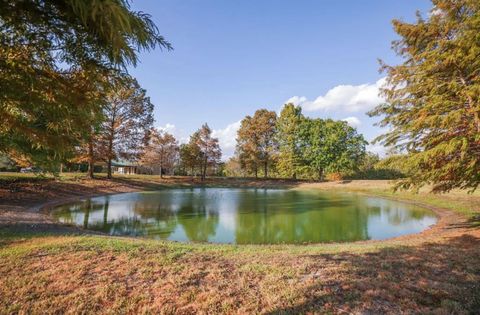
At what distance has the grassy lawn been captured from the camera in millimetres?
3461

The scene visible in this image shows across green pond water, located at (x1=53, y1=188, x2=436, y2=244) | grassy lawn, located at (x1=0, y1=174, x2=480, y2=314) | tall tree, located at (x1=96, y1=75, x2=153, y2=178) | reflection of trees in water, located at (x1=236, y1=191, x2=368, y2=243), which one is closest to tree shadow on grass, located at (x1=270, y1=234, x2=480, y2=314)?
grassy lawn, located at (x1=0, y1=174, x2=480, y2=314)

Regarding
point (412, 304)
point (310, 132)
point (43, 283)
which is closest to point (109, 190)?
point (43, 283)

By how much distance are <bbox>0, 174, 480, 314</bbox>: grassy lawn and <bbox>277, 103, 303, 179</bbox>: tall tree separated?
34434 millimetres

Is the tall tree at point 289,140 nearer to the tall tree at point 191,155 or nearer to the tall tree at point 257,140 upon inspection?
the tall tree at point 257,140

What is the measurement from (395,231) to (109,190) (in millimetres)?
22166

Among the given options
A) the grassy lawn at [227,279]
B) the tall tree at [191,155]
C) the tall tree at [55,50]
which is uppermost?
the tall tree at [191,155]

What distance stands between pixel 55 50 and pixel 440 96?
8231 mm

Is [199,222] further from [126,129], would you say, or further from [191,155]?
[191,155]

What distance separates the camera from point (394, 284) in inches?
157

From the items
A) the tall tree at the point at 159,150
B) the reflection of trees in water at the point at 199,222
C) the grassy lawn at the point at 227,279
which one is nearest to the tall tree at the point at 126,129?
the tall tree at the point at 159,150

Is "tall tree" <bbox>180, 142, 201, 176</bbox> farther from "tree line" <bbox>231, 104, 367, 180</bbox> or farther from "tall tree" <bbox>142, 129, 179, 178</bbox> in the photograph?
"tree line" <bbox>231, 104, 367, 180</bbox>

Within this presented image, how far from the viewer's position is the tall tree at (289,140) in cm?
4103

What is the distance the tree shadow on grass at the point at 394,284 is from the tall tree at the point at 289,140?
3541 centimetres

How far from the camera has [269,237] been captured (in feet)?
32.7
